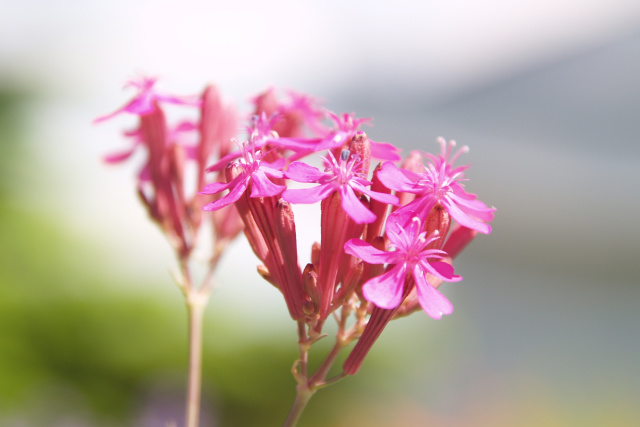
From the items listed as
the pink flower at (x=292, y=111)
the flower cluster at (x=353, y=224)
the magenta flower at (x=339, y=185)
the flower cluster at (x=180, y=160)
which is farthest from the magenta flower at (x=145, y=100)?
the magenta flower at (x=339, y=185)

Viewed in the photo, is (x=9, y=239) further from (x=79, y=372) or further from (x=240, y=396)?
(x=240, y=396)

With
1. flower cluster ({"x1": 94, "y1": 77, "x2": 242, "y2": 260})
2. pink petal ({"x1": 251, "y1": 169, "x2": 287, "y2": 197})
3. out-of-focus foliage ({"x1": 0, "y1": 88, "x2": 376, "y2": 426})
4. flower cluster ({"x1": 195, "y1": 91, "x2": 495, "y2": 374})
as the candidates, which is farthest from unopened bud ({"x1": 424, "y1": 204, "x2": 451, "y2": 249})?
out-of-focus foliage ({"x1": 0, "y1": 88, "x2": 376, "y2": 426})

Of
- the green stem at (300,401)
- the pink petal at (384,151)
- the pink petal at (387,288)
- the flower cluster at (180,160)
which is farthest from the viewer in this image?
the flower cluster at (180,160)

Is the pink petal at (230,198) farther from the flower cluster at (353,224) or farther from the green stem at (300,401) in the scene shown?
the green stem at (300,401)

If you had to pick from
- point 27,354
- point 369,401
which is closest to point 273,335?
point 369,401

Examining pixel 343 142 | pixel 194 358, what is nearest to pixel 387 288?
pixel 343 142

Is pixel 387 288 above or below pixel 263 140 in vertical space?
below

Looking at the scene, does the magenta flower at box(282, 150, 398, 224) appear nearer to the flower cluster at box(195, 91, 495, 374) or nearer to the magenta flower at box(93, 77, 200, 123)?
the flower cluster at box(195, 91, 495, 374)

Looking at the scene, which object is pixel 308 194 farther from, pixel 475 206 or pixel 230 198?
pixel 475 206
